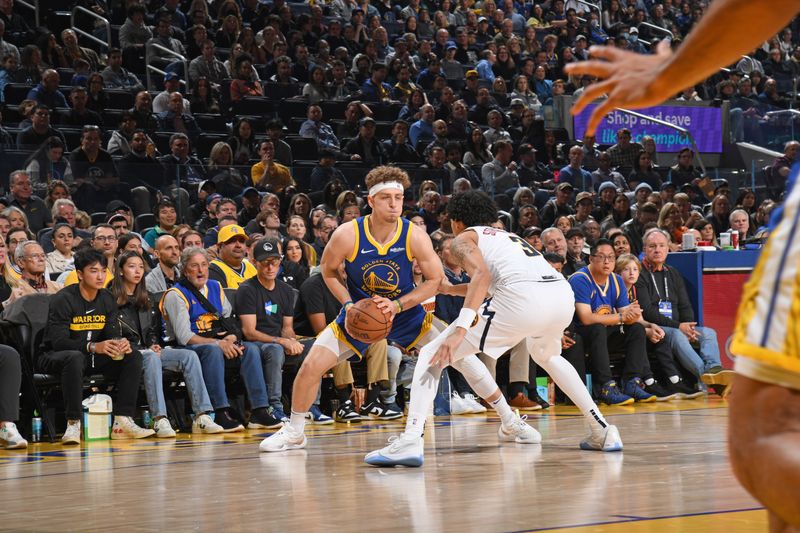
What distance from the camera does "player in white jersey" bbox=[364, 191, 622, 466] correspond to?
22.2 ft

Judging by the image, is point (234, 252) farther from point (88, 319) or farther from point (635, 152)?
point (635, 152)

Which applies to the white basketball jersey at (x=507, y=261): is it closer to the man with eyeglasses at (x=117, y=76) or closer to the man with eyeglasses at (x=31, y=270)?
the man with eyeglasses at (x=31, y=270)

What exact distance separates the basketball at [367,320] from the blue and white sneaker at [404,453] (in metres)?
0.77

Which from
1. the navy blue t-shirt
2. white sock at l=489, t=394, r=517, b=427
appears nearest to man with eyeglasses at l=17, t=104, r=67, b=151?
the navy blue t-shirt

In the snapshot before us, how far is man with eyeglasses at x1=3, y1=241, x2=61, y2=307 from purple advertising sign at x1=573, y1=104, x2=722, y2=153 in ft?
37.9

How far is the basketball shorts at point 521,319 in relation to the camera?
23.5 feet

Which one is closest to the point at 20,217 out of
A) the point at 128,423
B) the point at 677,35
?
the point at 128,423

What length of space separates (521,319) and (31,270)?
4.66 metres

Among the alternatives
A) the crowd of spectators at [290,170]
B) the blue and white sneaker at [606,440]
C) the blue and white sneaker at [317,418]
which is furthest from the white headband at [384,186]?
the blue and white sneaker at [317,418]

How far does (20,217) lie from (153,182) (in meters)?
1.69

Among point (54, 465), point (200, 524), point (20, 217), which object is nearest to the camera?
point (200, 524)

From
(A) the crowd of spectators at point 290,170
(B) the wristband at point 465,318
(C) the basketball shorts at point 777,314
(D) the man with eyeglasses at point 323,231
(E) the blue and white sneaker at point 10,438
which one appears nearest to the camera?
(C) the basketball shorts at point 777,314

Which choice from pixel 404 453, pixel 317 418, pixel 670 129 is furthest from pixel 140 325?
pixel 670 129

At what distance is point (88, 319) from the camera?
30.5ft
